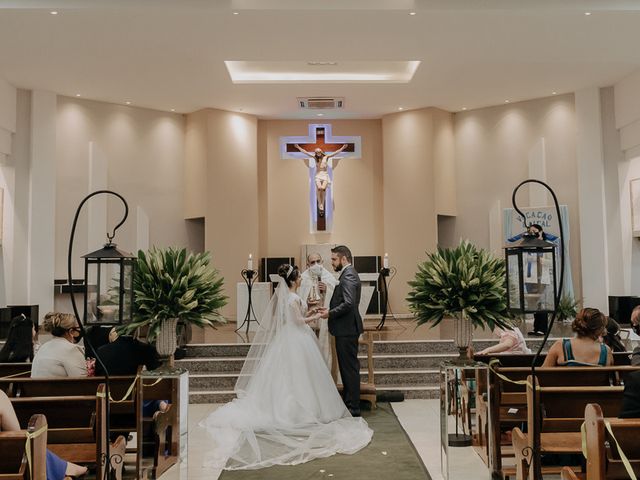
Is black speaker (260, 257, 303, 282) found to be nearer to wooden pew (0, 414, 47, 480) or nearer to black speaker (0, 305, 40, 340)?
black speaker (0, 305, 40, 340)

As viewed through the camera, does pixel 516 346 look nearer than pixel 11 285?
Yes

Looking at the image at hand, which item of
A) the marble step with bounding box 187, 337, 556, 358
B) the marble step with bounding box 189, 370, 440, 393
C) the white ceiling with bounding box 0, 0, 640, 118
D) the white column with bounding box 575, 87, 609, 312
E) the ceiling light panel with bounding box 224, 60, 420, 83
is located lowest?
the marble step with bounding box 189, 370, 440, 393

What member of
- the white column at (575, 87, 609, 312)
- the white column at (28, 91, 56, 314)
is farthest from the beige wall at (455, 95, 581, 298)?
the white column at (28, 91, 56, 314)

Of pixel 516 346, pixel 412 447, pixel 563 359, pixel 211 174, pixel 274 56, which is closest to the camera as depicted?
pixel 563 359

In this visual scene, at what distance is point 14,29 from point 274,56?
346 centimetres

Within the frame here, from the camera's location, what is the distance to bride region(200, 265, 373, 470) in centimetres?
496

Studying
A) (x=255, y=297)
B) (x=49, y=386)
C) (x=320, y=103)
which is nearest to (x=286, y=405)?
(x=49, y=386)

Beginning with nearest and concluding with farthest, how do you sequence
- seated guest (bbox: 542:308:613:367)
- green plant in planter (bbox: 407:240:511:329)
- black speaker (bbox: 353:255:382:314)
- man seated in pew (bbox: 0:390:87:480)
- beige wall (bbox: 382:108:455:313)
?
1. man seated in pew (bbox: 0:390:87:480)
2. seated guest (bbox: 542:308:613:367)
3. green plant in planter (bbox: 407:240:511:329)
4. beige wall (bbox: 382:108:455:313)
5. black speaker (bbox: 353:255:382:314)

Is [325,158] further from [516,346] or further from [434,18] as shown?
[516,346]

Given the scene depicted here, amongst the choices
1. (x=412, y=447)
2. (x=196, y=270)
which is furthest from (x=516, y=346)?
(x=196, y=270)

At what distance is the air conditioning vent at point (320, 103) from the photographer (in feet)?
38.0

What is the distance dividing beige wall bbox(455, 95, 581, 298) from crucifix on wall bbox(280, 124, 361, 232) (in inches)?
93.0

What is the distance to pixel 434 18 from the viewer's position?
7.62m

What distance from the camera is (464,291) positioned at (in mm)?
5082
